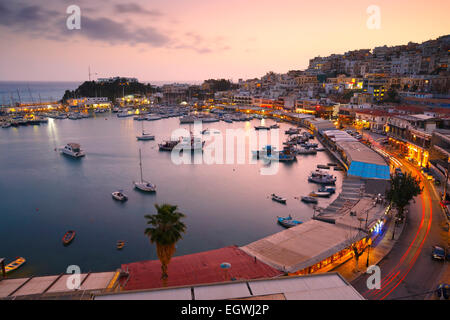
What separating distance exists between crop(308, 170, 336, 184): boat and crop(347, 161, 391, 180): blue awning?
118 inches

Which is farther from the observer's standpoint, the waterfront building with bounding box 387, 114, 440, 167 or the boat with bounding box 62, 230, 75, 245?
the waterfront building with bounding box 387, 114, 440, 167

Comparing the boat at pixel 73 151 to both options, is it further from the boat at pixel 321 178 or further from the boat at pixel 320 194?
the boat at pixel 320 194

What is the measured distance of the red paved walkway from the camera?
12641 millimetres

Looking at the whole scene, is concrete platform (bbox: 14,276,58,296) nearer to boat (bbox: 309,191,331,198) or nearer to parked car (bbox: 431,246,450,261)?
parked car (bbox: 431,246,450,261)

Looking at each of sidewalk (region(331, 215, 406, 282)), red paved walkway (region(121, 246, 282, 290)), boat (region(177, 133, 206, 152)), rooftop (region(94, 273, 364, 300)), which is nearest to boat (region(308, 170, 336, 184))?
sidewalk (region(331, 215, 406, 282))

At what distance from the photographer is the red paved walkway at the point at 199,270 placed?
498 inches

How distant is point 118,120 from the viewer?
76438 millimetres

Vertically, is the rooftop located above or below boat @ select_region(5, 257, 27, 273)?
above

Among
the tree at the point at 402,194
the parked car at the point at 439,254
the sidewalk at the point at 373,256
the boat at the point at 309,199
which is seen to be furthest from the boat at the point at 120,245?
the parked car at the point at 439,254

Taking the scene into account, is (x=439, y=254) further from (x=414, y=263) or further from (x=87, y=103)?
(x=87, y=103)

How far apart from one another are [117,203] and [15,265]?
9.19 metres

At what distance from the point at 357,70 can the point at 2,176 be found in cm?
10226

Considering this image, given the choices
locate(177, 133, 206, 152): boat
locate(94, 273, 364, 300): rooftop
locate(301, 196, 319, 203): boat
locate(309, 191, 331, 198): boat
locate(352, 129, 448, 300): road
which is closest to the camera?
locate(94, 273, 364, 300): rooftop

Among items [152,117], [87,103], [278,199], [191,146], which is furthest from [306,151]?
[87,103]
